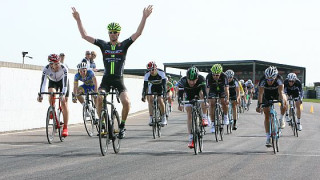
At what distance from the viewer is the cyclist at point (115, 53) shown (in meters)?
10.2

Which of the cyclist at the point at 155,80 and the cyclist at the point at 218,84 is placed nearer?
the cyclist at the point at 218,84

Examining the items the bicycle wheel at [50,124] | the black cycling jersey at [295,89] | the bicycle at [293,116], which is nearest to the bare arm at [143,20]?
the bicycle wheel at [50,124]

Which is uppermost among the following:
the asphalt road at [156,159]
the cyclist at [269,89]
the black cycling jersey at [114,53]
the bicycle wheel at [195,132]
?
the black cycling jersey at [114,53]

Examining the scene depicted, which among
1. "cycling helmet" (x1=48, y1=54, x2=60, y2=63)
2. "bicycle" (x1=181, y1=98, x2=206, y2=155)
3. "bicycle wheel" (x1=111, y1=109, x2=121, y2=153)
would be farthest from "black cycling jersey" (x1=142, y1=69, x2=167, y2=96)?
"bicycle wheel" (x1=111, y1=109, x2=121, y2=153)

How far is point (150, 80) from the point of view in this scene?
600 inches

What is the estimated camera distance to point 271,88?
39.3ft

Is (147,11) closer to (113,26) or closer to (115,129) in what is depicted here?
(113,26)

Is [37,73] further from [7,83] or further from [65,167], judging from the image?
[65,167]

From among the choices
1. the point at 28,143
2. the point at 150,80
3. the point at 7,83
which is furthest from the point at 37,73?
the point at 28,143

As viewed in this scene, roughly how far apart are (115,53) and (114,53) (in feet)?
0.07

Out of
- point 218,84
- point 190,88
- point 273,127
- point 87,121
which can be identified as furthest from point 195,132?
point 218,84

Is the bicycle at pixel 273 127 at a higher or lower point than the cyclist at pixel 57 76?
lower

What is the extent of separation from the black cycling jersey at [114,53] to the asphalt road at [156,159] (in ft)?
5.36

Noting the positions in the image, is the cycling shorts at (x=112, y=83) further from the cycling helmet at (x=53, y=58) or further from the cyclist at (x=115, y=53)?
the cycling helmet at (x=53, y=58)
